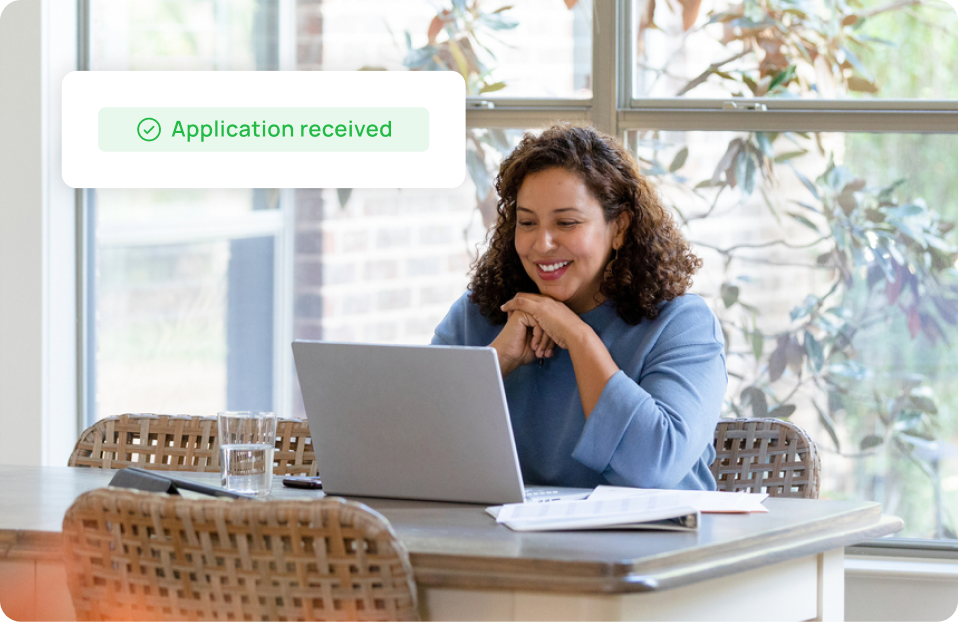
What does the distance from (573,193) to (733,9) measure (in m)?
1.13

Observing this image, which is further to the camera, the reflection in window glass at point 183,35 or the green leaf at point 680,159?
the reflection in window glass at point 183,35

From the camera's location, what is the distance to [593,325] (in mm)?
2025

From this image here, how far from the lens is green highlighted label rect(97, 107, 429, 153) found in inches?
127

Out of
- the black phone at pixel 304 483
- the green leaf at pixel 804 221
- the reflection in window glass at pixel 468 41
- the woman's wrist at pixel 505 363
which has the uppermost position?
the reflection in window glass at pixel 468 41

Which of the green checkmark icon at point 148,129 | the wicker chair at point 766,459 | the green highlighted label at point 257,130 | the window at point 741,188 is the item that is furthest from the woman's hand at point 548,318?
the green checkmark icon at point 148,129

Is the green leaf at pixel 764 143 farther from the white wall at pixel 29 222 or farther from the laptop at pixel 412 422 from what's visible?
the white wall at pixel 29 222

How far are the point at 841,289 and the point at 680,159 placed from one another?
528mm

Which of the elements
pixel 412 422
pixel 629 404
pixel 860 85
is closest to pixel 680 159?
pixel 860 85

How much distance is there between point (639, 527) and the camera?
4.22 feet

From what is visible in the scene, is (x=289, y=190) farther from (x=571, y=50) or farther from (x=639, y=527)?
(x=639, y=527)

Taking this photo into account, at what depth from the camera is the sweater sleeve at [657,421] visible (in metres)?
1.68

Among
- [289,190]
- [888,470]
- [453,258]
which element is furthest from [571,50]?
[888,470]

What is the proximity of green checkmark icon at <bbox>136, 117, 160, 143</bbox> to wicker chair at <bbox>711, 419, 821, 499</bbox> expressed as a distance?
210 cm

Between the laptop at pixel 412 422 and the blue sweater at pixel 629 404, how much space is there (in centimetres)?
15
